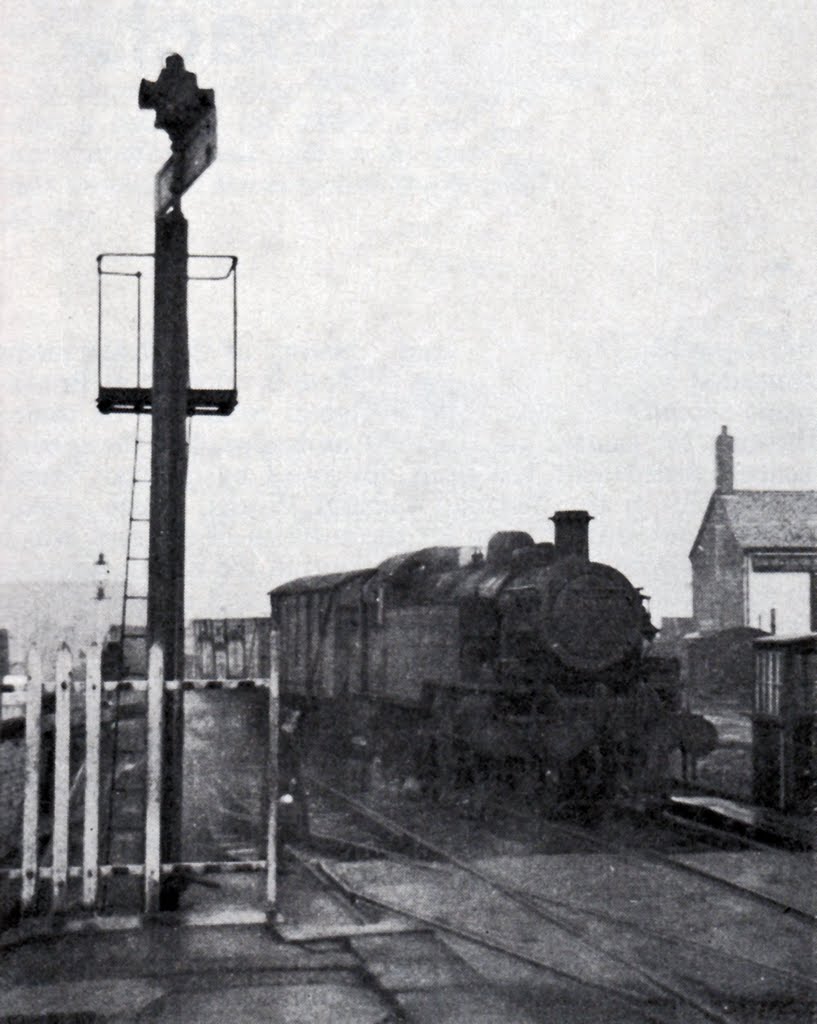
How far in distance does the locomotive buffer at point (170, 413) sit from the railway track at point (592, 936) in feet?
5.70

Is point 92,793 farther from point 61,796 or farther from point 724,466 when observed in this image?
point 724,466

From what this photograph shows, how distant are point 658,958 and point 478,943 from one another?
0.97 metres

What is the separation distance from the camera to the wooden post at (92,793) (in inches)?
248

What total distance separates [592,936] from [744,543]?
33357 mm

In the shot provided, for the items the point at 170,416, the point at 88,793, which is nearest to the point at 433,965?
the point at 88,793

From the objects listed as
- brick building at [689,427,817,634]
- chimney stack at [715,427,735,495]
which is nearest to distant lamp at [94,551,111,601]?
brick building at [689,427,817,634]

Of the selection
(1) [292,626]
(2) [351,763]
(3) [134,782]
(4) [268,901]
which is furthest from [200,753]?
(4) [268,901]

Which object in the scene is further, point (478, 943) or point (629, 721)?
point (629, 721)

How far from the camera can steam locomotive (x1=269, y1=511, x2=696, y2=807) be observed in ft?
41.9

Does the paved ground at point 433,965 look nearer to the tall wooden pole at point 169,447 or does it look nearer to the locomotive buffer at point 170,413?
the locomotive buffer at point 170,413

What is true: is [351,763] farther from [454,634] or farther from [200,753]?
[454,634]

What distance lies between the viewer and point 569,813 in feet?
40.9

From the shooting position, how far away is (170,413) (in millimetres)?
7281

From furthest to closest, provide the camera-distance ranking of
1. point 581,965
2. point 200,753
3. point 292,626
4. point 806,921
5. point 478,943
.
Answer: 1. point 292,626
2. point 200,753
3. point 806,921
4. point 478,943
5. point 581,965
